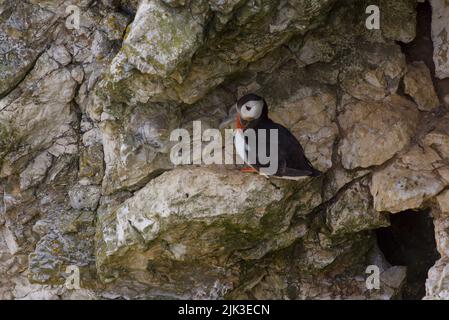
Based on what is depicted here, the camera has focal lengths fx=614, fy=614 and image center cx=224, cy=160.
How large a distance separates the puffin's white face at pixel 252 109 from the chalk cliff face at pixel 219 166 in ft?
2.49

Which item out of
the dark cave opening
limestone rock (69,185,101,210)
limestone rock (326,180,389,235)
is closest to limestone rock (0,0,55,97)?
limestone rock (69,185,101,210)

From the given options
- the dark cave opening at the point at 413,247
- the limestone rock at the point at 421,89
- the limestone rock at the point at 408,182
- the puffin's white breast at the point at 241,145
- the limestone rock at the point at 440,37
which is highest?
the limestone rock at the point at 440,37

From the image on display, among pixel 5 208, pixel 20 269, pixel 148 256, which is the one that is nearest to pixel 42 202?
pixel 5 208

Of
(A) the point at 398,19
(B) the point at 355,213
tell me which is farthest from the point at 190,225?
(A) the point at 398,19

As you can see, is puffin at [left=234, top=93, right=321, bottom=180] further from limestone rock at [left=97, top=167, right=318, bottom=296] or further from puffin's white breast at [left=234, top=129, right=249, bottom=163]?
limestone rock at [left=97, top=167, right=318, bottom=296]

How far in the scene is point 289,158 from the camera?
279 inches

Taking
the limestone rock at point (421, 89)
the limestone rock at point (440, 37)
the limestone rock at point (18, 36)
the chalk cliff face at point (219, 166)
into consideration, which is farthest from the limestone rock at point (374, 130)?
the limestone rock at point (18, 36)

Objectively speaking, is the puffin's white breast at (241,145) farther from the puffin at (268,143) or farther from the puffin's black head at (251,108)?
the puffin's black head at (251,108)

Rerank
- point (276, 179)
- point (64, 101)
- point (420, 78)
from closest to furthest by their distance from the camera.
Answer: point (276, 179)
point (420, 78)
point (64, 101)

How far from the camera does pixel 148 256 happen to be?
8.35 metres

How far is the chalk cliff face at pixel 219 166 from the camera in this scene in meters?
7.44

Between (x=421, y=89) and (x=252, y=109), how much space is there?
2.44m

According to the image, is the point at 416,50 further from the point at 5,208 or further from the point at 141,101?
the point at 5,208

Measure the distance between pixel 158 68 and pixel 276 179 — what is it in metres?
1.95
